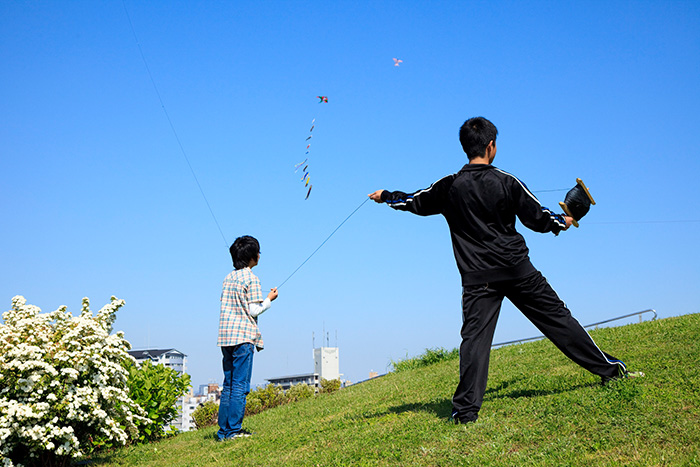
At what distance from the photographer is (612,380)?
14.9 feet

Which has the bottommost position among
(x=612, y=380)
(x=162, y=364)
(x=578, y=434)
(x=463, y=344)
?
(x=578, y=434)

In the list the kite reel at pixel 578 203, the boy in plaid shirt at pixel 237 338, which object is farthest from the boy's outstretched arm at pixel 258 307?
the kite reel at pixel 578 203

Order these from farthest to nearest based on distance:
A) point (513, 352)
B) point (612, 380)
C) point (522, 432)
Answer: point (513, 352) < point (612, 380) < point (522, 432)

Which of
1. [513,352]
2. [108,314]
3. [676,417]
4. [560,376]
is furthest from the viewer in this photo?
[513,352]

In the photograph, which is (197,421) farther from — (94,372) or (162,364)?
(94,372)

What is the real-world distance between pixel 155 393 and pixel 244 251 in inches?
104

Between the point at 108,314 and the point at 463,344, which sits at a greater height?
the point at 108,314

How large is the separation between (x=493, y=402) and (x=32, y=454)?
4.32 m

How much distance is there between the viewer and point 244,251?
259 inches

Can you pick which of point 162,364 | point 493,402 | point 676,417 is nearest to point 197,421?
point 162,364

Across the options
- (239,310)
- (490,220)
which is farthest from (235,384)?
(490,220)

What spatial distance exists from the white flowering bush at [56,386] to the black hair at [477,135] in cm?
404

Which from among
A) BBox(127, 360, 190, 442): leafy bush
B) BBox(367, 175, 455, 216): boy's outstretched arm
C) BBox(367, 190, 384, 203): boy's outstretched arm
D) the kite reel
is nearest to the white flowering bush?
BBox(127, 360, 190, 442): leafy bush

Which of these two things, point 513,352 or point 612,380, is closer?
point 612,380
